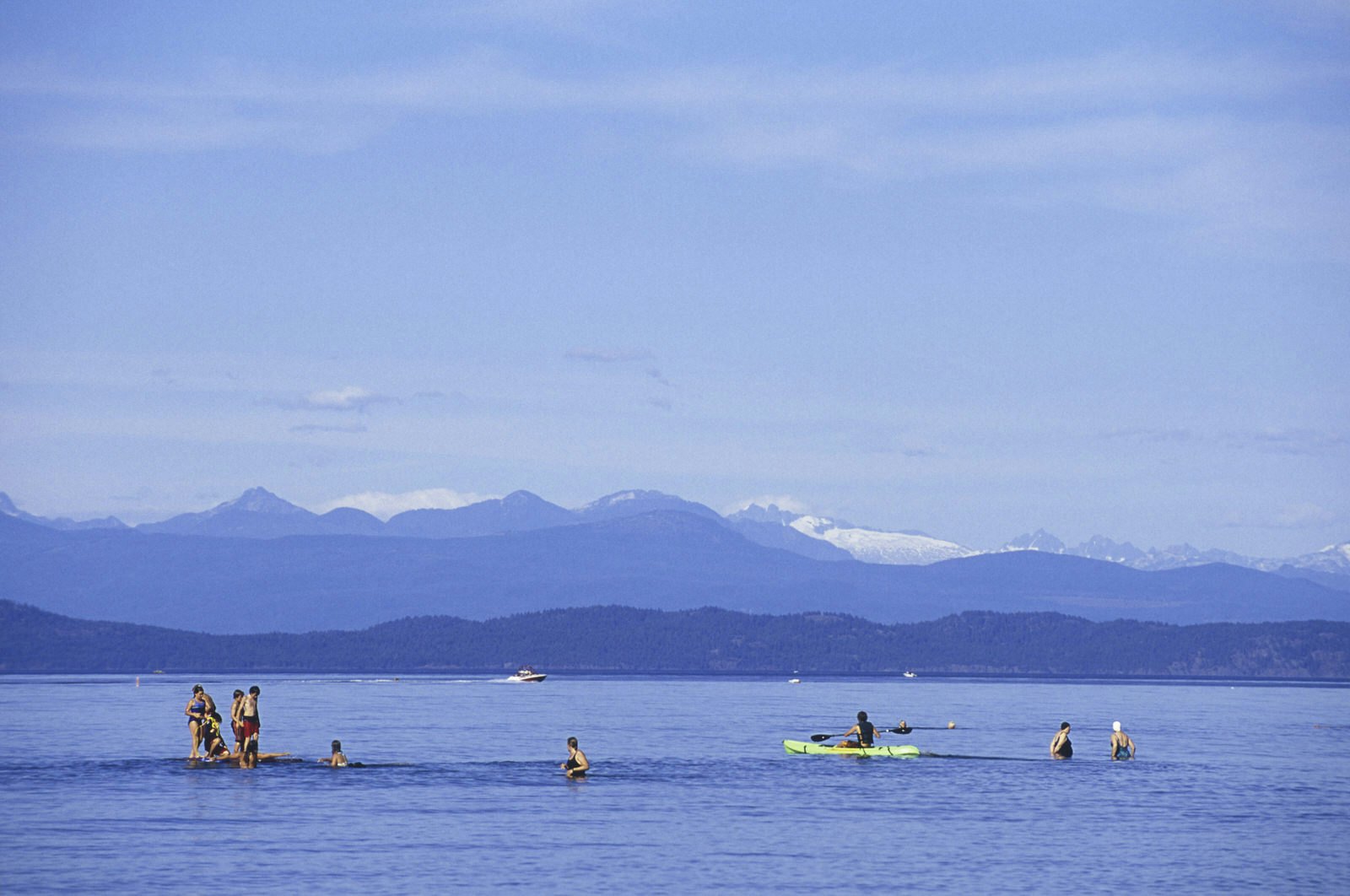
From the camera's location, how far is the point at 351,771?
74.3m

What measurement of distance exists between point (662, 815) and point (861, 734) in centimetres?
2683

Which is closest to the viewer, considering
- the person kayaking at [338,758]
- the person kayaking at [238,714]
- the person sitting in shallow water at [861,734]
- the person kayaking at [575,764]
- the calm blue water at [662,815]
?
the calm blue water at [662,815]

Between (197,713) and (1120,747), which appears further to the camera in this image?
(1120,747)

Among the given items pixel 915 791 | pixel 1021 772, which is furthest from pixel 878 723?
pixel 915 791

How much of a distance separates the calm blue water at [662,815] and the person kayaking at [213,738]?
1683 mm

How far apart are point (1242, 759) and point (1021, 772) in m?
17.7

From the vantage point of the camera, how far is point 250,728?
7300cm

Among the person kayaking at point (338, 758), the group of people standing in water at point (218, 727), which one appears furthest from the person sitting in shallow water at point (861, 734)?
the group of people standing in water at point (218, 727)

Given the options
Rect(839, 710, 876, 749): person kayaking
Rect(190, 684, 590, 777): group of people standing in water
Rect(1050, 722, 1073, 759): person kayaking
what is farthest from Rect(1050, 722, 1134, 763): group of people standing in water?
Rect(190, 684, 590, 777): group of people standing in water

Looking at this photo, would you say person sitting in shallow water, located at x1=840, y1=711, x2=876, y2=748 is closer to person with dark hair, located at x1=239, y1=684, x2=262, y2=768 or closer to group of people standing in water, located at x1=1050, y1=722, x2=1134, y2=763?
group of people standing in water, located at x1=1050, y1=722, x2=1134, y2=763

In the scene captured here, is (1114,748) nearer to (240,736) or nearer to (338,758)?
(338,758)

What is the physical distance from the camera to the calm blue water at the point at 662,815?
153ft

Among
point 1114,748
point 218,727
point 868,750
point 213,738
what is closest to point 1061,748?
point 1114,748

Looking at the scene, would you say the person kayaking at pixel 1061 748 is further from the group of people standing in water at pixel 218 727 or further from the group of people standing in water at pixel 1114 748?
the group of people standing in water at pixel 218 727
